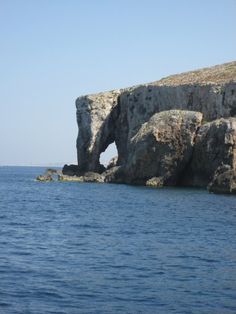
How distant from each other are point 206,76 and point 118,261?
78.4 m

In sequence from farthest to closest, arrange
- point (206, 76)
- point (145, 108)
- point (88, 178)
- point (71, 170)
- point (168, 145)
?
point (71, 170), point (206, 76), point (145, 108), point (88, 178), point (168, 145)

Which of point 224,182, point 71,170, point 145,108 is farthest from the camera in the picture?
point 71,170

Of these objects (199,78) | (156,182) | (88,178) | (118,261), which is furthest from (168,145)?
(118,261)

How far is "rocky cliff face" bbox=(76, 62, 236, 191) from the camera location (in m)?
84.4

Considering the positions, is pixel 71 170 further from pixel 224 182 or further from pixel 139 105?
pixel 224 182

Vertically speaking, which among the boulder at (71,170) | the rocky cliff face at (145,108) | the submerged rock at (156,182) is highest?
the rocky cliff face at (145,108)

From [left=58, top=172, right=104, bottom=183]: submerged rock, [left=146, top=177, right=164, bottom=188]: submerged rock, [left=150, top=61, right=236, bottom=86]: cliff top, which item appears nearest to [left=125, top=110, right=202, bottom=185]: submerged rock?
[left=146, top=177, right=164, bottom=188]: submerged rock

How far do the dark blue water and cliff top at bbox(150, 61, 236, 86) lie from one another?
44821 millimetres

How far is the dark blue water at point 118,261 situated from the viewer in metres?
20.2

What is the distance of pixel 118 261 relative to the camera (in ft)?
88.3

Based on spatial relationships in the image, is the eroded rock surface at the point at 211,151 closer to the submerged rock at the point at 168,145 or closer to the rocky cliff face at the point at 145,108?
the rocky cliff face at the point at 145,108

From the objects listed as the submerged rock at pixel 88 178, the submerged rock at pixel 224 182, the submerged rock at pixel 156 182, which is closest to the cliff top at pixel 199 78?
the submerged rock at pixel 88 178

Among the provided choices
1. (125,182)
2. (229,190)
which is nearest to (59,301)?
(229,190)

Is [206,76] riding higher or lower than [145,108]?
higher
